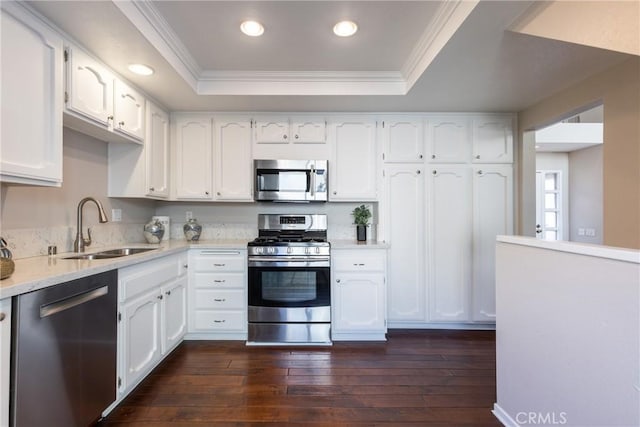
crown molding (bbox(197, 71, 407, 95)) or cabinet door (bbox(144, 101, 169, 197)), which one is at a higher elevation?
crown molding (bbox(197, 71, 407, 95))

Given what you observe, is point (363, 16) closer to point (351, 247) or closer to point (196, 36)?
point (196, 36)

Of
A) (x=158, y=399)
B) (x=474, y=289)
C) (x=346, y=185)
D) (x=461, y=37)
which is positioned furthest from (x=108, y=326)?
(x=474, y=289)

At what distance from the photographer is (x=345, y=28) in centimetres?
187

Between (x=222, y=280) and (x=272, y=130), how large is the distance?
5.10ft

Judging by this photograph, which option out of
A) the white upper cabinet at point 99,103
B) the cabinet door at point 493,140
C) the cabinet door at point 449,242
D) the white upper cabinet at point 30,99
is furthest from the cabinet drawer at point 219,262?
the cabinet door at point 493,140

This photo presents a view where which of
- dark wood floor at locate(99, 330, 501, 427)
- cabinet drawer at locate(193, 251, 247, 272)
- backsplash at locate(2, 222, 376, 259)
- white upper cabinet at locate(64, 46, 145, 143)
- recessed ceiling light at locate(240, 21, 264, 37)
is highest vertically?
recessed ceiling light at locate(240, 21, 264, 37)

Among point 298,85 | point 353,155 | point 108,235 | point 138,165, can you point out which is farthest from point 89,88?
point 353,155

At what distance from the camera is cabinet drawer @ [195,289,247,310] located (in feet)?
8.71

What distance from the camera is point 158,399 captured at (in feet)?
6.00

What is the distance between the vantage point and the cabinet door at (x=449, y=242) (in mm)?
2926

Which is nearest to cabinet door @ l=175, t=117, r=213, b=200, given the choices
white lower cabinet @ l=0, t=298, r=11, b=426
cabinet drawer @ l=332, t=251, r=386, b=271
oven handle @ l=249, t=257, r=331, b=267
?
oven handle @ l=249, t=257, r=331, b=267

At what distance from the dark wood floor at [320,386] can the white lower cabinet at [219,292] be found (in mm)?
160

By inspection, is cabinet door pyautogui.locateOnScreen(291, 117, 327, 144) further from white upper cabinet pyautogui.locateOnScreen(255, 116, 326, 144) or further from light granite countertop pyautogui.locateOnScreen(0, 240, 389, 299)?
light granite countertop pyautogui.locateOnScreen(0, 240, 389, 299)

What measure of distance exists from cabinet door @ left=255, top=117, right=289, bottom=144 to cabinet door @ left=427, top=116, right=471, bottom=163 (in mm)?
1474
